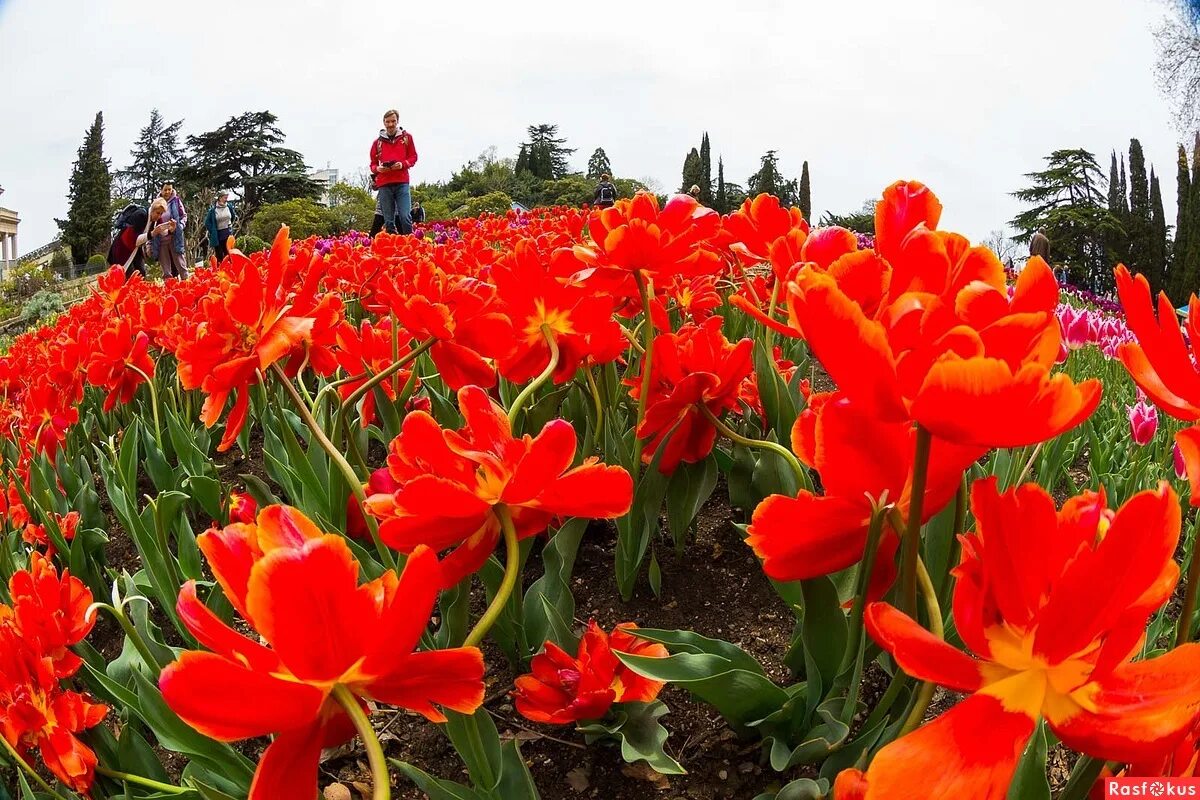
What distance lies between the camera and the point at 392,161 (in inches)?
428

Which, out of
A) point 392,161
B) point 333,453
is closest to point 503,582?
point 333,453

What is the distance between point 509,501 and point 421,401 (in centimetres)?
93

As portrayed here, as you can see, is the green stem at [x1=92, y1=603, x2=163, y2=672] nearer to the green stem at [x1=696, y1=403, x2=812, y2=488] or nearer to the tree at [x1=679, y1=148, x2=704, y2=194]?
the green stem at [x1=696, y1=403, x2=812, y2=488]

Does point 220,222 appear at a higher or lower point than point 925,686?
higher

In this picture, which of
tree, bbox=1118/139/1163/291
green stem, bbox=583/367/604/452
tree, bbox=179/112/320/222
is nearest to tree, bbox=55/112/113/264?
tree, bbox=179/112/320/222

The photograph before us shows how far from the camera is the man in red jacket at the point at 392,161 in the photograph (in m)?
10.9

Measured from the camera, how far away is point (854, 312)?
524mm

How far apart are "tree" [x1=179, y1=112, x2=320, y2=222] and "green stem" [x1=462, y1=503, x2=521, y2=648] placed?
49.1 m

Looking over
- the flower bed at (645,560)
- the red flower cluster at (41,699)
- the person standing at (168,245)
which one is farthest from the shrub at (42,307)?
the red flower cluster at (41,699)

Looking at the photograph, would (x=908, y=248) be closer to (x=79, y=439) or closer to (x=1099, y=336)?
(x=1099, y=336)

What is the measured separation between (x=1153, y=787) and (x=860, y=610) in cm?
28

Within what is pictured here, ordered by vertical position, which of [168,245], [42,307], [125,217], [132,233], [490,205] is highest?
[490,205]

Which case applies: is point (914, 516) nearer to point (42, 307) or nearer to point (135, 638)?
point (135, 638)

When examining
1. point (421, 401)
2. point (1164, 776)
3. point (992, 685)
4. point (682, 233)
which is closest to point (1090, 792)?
point (1164, 776)
